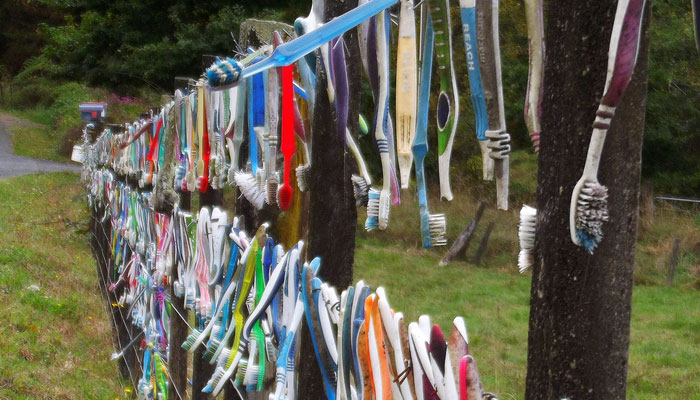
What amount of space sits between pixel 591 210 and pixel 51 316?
21.7 ft

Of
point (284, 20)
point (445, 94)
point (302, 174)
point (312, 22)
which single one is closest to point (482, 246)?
point (284, 20)

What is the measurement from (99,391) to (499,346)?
3958mm

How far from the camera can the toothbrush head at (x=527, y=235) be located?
3.71 ft

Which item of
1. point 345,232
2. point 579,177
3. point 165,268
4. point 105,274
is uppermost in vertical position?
point 579,177

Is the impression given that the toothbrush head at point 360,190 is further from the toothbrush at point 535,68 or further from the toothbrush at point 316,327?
the toothbrush at point 535,68

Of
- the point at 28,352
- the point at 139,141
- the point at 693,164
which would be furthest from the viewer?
the point at 693,164

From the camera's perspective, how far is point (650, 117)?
487 inches

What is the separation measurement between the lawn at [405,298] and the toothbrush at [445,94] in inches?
80.8

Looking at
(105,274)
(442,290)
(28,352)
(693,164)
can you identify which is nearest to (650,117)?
(693,164)

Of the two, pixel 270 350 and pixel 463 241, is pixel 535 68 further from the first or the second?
pixel 463 241

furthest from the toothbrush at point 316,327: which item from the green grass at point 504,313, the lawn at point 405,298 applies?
the green grass at point 504,313

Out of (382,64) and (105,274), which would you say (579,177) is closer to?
(382,64)

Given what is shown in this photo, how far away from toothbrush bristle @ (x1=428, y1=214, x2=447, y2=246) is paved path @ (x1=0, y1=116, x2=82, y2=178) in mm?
18224

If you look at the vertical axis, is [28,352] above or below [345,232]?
below
